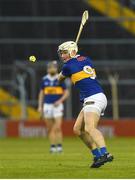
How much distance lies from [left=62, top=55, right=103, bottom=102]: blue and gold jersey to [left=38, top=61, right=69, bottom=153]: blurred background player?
6.78 meters

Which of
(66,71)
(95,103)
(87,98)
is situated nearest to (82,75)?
(66,71)

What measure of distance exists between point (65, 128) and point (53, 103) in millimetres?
8322

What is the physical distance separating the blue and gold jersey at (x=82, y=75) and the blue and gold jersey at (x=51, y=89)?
757cm

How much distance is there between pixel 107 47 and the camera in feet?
111

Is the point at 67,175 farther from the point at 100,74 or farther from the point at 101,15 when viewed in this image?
the point at 101,15

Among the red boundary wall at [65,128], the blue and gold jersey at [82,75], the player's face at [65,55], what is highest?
the player's face at [65,55]

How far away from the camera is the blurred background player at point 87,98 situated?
13250mm

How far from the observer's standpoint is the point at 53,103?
21.2 meters

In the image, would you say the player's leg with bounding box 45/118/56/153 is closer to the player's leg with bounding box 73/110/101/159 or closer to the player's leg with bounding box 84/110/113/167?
the player's leg with bounding box 73/110/101/159

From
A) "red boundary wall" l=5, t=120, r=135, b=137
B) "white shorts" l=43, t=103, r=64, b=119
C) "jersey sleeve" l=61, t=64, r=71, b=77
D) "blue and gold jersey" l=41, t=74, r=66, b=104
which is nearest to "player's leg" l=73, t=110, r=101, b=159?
"jersey sleeve" l=61, t=64, r=71, b=77

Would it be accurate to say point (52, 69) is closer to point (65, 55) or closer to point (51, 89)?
point (51, 89)

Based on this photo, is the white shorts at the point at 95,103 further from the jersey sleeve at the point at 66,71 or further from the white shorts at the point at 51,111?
the white shorts at the point at 51,111

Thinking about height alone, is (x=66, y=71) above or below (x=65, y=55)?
below

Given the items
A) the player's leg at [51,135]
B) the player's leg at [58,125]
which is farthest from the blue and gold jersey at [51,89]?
the player's leg at [51,135]
